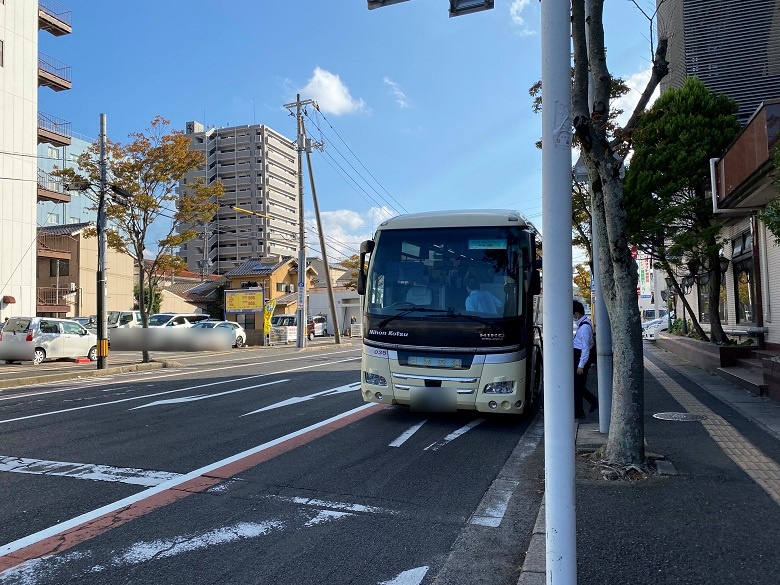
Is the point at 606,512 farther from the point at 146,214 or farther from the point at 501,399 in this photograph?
the point at 146,214

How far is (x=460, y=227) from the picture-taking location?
8406mm

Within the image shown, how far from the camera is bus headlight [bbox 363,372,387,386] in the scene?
8.12 metres

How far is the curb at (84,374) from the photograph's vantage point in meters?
14.7

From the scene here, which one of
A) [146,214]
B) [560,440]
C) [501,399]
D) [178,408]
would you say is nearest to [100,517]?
[560,440]

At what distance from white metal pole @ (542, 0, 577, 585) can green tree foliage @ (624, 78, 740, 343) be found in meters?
12.9

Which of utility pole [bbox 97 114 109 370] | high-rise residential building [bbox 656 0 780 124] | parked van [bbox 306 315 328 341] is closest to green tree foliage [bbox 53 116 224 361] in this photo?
utility pole [bbox 97 114 109 370]

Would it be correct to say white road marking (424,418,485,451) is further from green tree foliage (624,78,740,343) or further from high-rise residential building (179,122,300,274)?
high-rise residential building (179,122,300,274)

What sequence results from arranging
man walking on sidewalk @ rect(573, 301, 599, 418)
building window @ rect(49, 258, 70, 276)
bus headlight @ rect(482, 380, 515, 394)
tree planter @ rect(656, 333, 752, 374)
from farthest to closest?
building window @ rect(49, 258, 70, 276)
tree planter @ rect(656, 333, 752, 374)
man walking on sidewalk @ rect(573, 301, 599, 418)
bus headlight @ rect(482, 380, 515, 394)

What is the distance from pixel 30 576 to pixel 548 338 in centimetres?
353

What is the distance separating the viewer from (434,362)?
25.7ft

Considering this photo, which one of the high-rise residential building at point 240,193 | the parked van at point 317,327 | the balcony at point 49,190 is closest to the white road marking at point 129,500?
the balcony at point 49,190

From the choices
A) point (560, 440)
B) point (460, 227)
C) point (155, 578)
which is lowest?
point (155, 578)

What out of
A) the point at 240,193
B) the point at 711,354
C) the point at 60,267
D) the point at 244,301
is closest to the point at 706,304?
the point at 711,354

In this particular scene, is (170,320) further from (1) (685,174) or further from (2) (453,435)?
(2) (453,435)
